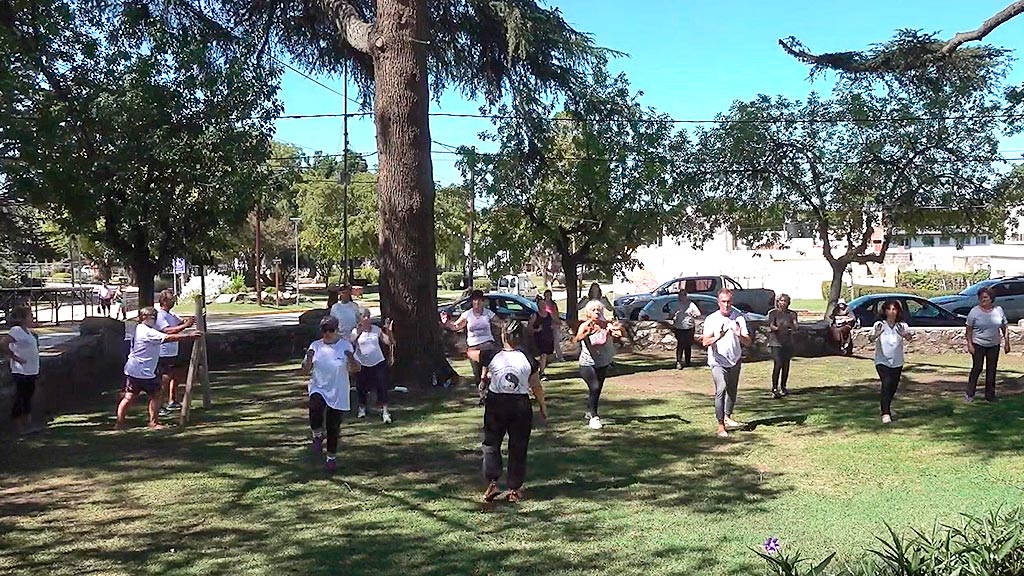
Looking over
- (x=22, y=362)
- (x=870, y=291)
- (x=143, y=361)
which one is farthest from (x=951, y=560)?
(x=870, y=291)

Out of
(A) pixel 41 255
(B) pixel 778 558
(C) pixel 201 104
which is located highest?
(C) pixel 201 104

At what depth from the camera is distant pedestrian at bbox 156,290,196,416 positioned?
11.8 metres

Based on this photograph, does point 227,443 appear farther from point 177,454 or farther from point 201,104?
point 201,104

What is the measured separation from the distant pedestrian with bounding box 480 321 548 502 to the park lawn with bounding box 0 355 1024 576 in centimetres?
26

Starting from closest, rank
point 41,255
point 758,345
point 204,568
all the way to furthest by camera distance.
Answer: point 204,568 → point 41,255 → point 758,345

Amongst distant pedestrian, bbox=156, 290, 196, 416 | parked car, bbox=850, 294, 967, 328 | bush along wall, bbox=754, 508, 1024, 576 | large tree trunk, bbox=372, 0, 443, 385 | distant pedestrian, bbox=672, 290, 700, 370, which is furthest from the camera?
parked car, bbox=850, 294, 967, 328

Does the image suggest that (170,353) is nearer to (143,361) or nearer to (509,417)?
(143,361)

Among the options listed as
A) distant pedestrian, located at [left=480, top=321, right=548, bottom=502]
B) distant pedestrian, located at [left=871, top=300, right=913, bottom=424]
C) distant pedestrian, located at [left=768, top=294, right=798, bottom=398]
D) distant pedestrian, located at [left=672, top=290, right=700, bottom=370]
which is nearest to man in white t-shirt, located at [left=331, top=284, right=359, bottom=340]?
distant pedestrian, located at [left=480, top=321, right=548, bottom=502]

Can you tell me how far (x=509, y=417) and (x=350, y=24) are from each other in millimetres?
9788

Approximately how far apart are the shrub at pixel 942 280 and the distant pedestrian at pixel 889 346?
124 ft

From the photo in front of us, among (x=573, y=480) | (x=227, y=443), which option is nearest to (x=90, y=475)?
(x=227, y=443)

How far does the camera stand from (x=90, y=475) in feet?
29.1

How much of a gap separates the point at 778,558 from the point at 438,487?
14.6ft

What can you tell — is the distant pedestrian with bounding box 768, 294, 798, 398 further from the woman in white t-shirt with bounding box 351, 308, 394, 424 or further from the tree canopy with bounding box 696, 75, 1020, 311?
the tree canopy with bounding box 696, 75, 1020, 311
